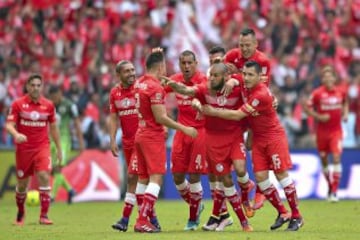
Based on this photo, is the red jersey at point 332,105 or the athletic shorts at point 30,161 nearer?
the athletic shorts at point 30,161

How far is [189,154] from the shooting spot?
19.6 metres

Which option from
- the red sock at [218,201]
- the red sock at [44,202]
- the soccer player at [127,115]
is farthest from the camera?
the red sock at [44,202]

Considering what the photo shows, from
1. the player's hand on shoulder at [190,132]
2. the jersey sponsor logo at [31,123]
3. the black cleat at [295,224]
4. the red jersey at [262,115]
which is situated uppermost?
the red jersey at [262,115]

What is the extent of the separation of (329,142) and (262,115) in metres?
9.15

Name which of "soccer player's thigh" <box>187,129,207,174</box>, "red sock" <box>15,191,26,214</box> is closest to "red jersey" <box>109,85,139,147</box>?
"soccer player's thigh" <box>187,129,207,174</box>

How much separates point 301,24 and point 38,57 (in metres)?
8.32

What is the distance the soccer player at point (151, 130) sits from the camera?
727 inches

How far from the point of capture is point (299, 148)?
29.8 m

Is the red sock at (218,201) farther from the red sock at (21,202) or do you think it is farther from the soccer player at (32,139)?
the red sock at (21,202)

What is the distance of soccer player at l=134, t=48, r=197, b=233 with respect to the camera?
18453 mm

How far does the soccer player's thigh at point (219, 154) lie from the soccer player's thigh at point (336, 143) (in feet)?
30.4

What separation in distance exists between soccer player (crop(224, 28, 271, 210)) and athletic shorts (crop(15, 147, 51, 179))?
3989 mm

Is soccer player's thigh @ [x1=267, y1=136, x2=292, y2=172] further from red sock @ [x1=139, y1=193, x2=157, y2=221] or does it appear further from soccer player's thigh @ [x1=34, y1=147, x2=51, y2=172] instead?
soccer player's thigh @ [x1=34, y1=147, x2=51, y2=172]

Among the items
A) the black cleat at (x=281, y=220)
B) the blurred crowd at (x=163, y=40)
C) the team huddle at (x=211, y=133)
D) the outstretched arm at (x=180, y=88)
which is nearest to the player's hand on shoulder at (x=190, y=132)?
the team huddle at (x=211, y=133)
